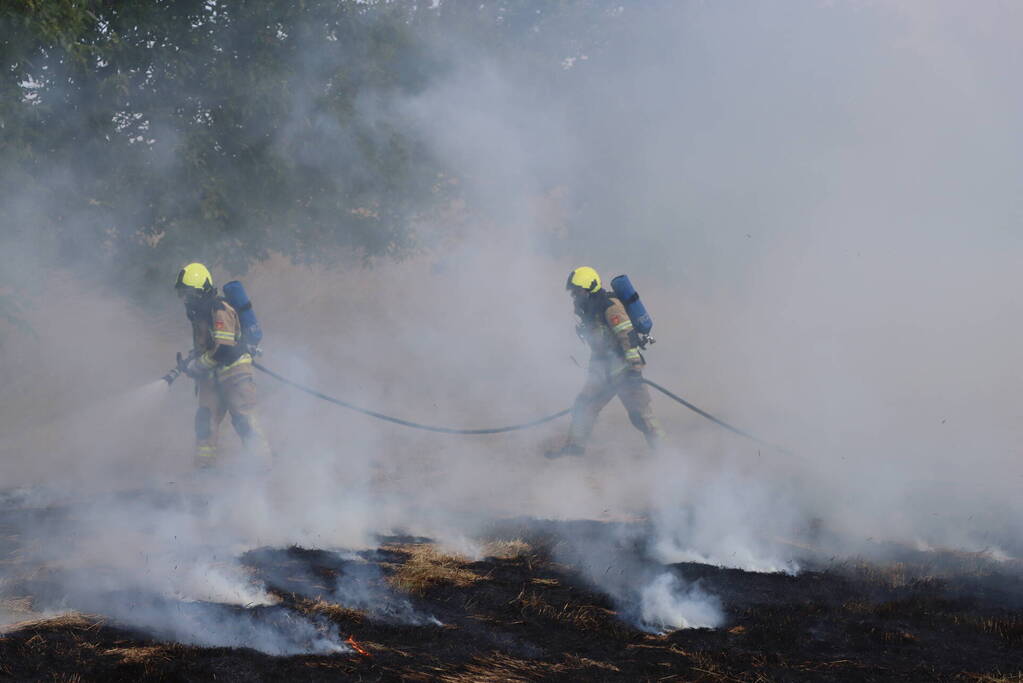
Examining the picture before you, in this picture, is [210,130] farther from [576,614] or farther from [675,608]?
[675,608]

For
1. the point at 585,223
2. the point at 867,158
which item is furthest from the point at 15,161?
the point at 867,158

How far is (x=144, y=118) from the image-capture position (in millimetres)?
11258

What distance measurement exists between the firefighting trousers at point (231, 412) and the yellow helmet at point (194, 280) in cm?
73

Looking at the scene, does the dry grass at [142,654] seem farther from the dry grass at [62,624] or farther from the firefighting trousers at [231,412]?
the firefighting trousers at [231,412]

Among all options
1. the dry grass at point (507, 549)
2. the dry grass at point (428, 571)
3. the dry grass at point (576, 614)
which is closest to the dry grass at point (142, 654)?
the dry grass at point (428, 571)

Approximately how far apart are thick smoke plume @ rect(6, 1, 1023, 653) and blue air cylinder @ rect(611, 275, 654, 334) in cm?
126

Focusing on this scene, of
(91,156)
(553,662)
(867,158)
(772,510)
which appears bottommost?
(553,662)

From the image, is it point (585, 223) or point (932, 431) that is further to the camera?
point (585, 223)

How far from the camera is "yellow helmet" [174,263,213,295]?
25.4ft

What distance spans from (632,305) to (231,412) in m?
3.59

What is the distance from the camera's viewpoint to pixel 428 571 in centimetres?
545

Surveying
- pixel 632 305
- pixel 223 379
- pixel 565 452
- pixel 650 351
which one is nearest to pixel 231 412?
pixel 223 379

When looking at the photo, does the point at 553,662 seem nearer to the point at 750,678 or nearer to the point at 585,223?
the point at 750,678

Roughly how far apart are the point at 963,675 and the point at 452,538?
3.36 meters
